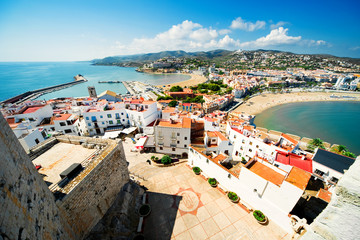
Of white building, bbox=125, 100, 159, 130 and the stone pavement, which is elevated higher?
white building, bbox=125, 100, 159, 130

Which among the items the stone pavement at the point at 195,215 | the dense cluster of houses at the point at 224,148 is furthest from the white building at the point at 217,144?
the stone pavement at the point at 195,215

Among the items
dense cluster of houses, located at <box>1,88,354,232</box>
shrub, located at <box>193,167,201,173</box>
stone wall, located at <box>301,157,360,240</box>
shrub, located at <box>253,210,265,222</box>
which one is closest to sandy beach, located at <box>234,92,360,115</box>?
dense cluster of houses, located at <box>1,88,354,232</box>

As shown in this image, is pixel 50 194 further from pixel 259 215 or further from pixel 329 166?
pixel 329 166

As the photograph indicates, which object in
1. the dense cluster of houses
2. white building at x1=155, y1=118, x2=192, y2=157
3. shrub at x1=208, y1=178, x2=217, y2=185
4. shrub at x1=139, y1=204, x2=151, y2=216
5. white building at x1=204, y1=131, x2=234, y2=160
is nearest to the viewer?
the dense cluster of houses

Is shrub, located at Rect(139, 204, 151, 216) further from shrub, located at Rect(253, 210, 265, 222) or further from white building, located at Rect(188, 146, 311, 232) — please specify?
shrub, located at Rect(253, 210, 265, 222)

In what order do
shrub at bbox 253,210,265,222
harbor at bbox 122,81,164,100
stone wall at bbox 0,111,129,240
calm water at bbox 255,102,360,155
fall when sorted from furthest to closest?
harbor at bbox 122,81,164,100, calm water at bbox 255,102,360,155, shrub at bbox 253,210,265,222, stone wall at bbox 0,111,129,240

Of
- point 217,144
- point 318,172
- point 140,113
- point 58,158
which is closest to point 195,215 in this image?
point 217,144

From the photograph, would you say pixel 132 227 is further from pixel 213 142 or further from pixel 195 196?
pixel 213 142

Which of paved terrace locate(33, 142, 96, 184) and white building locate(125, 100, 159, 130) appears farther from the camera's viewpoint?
white building locate(125, 100, 159, 130)

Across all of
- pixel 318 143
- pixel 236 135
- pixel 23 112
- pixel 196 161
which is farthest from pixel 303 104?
pixel 23 112
